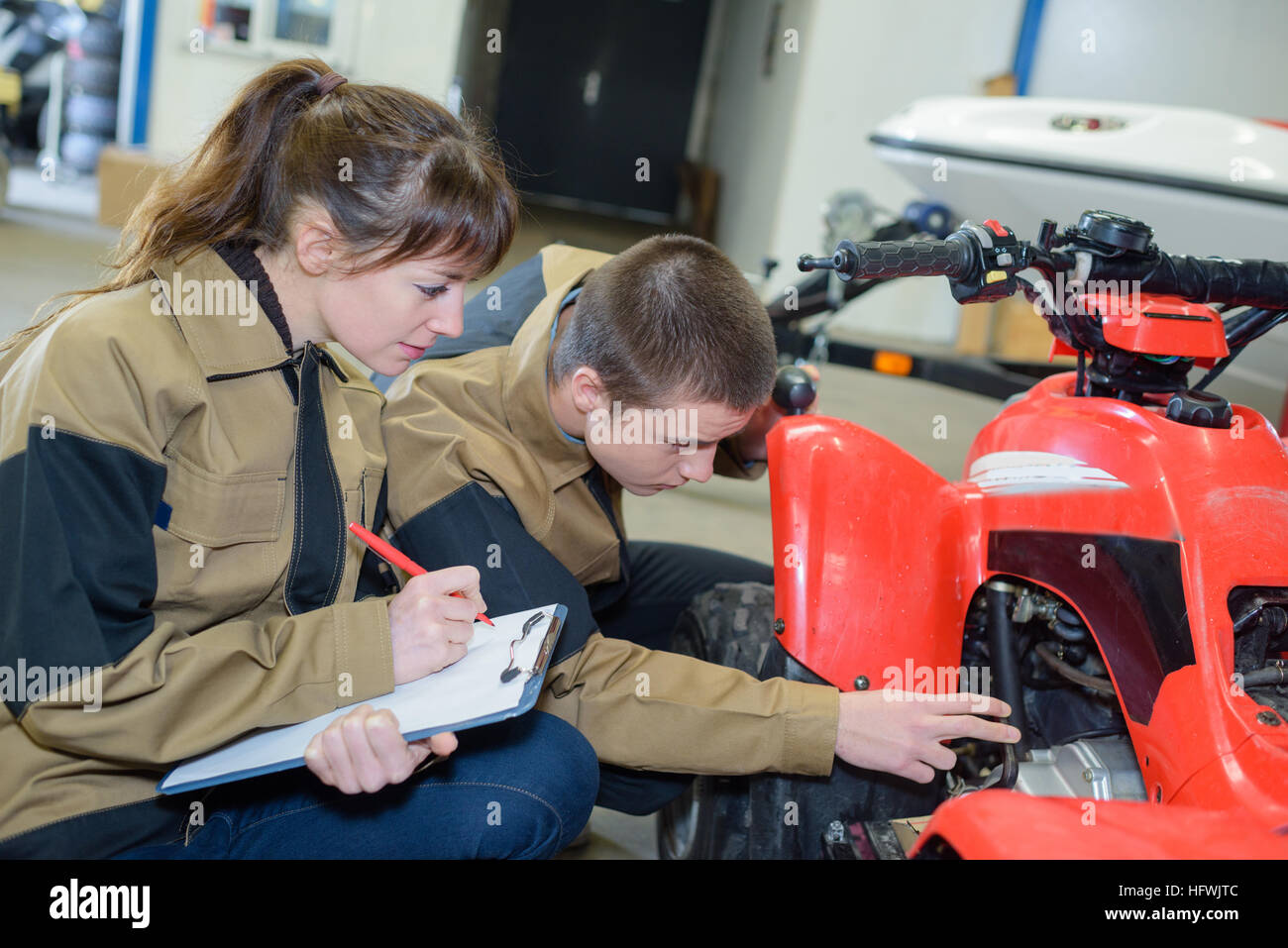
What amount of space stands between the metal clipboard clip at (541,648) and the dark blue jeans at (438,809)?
15 cm

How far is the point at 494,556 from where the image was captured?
1341 millimetres

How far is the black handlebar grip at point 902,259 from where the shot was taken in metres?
1.22

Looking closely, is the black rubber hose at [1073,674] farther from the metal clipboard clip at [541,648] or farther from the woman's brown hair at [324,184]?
the woman's brown hair at [324,184]

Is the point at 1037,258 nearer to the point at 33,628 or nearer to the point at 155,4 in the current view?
the point at 33,628

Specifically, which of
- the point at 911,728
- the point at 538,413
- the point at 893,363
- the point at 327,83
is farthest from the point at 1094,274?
the point at 893,363

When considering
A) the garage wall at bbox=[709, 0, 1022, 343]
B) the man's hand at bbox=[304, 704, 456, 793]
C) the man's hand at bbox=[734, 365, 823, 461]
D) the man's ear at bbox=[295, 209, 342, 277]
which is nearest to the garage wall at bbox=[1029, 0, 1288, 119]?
the garage wall at bbox=[709, 0, 1022, 343]

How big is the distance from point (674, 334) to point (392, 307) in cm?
34

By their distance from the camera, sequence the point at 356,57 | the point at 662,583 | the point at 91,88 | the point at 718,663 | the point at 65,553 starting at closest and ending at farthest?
the point at 65,553, the point at 718,663, the point at 662,583, the point at 356,57, the point at 91,88

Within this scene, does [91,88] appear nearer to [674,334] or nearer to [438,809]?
[674,334]

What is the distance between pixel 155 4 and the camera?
8.02 m
